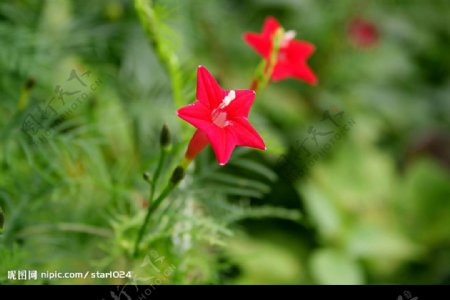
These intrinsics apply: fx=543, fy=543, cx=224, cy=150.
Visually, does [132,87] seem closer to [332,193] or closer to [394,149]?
[332,193]

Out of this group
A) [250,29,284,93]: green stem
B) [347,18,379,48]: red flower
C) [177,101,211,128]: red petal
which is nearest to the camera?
[177,101,211,128]: red petal

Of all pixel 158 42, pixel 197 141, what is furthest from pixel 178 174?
pixel 158 42

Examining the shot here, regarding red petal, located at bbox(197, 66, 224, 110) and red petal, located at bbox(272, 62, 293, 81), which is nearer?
red petal, located at bbox(197, 66, 224, 110)

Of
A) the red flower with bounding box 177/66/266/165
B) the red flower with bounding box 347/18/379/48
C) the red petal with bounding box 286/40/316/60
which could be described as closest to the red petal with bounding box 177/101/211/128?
the red flower with bounding box 177/66/266/165

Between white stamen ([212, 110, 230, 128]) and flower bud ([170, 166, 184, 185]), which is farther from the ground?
white stamen ([212, 110, 230, 128])

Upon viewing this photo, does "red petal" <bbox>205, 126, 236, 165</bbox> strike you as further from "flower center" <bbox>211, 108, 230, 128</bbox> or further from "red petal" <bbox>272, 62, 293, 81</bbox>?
"red petal" <bbox>272, 62, 293, 81</bbox>

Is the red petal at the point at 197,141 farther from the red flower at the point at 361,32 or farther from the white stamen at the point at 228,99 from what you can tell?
the red flower at the point at 361,32

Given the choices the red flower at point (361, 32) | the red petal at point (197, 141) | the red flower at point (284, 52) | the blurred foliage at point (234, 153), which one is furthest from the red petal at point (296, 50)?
the red flower at point (361, 32)
